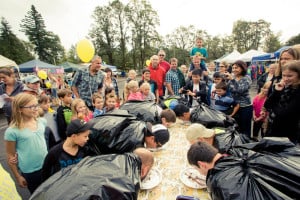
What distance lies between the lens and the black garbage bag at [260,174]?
783 mm

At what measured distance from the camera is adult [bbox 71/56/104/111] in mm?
3197

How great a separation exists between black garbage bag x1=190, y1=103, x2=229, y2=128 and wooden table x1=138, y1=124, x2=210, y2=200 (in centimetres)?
31

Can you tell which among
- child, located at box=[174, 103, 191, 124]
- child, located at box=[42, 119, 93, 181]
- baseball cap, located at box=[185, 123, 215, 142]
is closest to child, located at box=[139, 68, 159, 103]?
child, located at box=[174, 103, 191, 124]

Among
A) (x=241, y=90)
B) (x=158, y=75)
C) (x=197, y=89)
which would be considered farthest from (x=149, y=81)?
(x=241, y=90)

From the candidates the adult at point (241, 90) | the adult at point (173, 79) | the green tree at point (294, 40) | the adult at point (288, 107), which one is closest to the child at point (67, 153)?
the adult at point (288, 107)

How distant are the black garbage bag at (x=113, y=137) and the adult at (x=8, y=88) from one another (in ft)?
6.29

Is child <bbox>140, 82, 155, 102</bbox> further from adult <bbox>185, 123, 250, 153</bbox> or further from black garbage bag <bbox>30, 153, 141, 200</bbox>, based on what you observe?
black garbage bag <bbox>30, 153, 141, 200</bbox>

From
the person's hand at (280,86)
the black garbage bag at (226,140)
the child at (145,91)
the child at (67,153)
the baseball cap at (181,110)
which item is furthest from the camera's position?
the child at (145,91)

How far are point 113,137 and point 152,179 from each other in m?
0.53

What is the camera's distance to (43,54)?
34.9m

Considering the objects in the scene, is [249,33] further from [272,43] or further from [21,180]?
[21,180]

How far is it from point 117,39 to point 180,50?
17578mm

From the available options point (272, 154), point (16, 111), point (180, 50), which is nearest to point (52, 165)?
point (16, 111)

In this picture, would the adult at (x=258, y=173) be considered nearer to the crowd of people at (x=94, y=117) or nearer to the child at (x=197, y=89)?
the crowd of people at (x=94, y=117)
